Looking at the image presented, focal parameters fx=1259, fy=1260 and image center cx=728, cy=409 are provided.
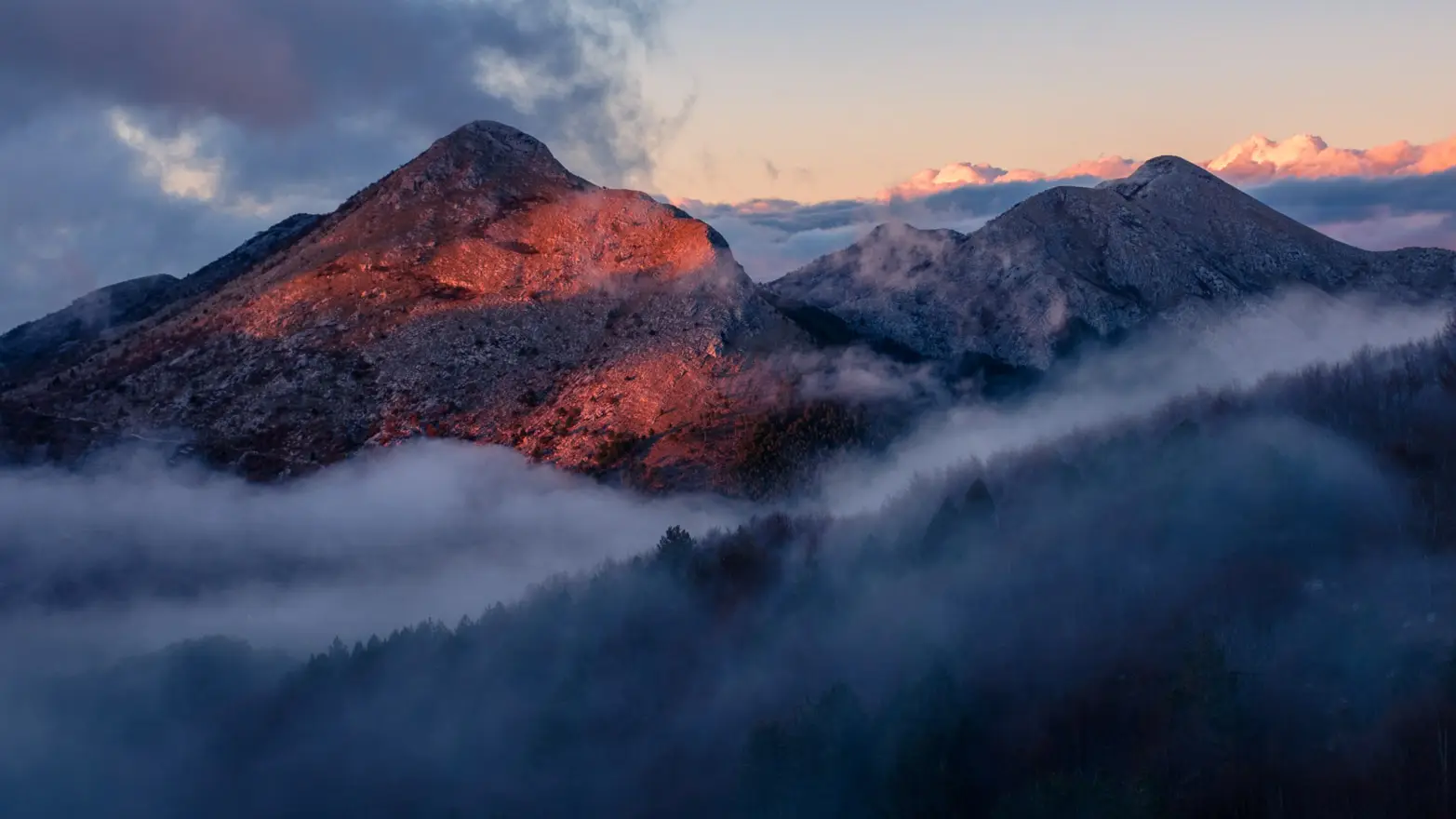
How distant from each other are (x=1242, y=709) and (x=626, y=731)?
74268 millimetres

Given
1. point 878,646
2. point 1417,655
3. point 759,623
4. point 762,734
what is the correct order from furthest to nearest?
point 759,623 → point 878,646 → point 1417,655 → point 762,734

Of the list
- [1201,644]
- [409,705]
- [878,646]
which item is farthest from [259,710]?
[1201,644]

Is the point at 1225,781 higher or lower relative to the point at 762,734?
lower

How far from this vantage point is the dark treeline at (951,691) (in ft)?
405

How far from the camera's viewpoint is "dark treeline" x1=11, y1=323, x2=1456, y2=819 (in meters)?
124

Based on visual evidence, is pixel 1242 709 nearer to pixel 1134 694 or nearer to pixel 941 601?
pixel 1134 694

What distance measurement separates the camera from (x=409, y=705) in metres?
183

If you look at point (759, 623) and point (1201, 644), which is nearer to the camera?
point (1201, 644)

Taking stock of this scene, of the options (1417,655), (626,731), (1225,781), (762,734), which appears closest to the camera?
(1225,781)

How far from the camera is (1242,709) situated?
128m

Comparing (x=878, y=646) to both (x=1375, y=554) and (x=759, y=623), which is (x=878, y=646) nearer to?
(x=759, y=623)

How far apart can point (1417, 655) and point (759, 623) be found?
85.7 m

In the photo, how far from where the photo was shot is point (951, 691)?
5305 inches

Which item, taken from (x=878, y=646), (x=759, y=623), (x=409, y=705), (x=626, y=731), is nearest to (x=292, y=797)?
(x=409, y=705)
